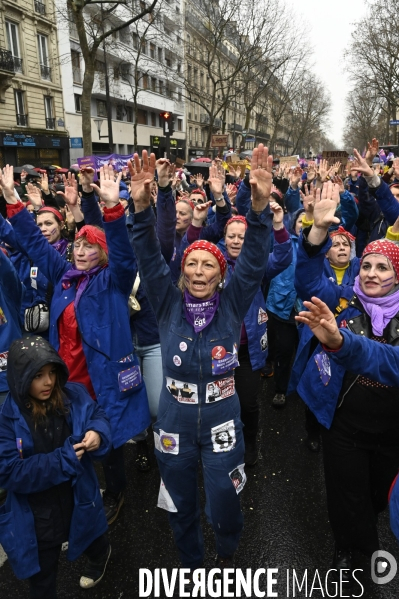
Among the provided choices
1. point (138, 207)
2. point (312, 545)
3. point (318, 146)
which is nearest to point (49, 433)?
point (138, 207)

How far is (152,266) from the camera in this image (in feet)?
7.33

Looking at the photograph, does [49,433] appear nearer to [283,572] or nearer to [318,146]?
[283,572]

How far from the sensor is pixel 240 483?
2346 millimetres

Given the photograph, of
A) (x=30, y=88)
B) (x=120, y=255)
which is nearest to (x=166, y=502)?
(x=120, y=255)

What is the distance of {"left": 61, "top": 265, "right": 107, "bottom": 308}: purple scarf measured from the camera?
2.78 meters

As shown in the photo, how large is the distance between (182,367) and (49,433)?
28.9 inches

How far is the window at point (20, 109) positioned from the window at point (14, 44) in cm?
120

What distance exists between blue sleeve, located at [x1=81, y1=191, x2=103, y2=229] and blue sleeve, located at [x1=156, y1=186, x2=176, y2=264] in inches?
35.1

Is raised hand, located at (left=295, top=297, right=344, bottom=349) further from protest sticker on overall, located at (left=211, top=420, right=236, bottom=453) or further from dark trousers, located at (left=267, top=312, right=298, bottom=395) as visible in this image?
dark trousers, located at (left=267, top=312, right=298, bottom=395)

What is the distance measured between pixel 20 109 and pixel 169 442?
26677 mm

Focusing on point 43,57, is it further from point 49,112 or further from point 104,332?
point 104,332

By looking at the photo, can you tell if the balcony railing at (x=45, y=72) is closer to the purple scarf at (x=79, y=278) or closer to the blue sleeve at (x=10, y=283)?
the blue sleeve at (x=10, y=283)

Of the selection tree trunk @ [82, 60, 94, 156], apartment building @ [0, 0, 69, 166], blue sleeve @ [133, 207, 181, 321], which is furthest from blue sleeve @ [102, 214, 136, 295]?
apartment building @ [0, 0, 69, 166]

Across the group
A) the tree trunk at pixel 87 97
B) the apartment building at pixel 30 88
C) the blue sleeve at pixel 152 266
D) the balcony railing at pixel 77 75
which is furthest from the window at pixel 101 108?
the blue sleeve at pixel 152 266
